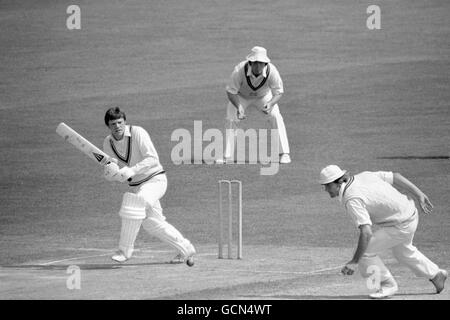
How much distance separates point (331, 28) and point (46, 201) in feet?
47.5

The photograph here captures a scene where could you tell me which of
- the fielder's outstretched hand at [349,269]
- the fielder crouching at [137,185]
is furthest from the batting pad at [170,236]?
the fielder's outstretched hand at [349,269]

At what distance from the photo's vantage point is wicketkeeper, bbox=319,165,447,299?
13.0m

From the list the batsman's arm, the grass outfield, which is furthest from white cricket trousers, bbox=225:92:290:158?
the grass outfield

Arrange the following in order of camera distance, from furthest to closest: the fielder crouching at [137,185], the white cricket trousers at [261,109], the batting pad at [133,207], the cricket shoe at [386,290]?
the white cricket trousers at [261,109], the fielder crouching at [137,185], the batting pad at [133,207], the cricket shoe at [386,290]

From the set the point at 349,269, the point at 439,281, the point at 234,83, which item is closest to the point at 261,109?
the point at 234,83

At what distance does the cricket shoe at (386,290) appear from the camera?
42.5 feet

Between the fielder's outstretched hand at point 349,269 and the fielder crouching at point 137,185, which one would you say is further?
the fielder crouching at point 137,185

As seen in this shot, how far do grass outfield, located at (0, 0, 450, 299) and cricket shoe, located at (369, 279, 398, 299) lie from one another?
328 mm

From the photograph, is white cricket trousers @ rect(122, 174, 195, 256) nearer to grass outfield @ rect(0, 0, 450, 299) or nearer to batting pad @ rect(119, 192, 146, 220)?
batting pad @ rect(119, 192, 146, 220)

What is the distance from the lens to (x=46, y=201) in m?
21.0

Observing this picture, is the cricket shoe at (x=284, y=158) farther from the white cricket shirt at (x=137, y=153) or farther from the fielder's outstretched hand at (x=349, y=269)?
the fielder's outstretched hand at (x=349, y=269)
